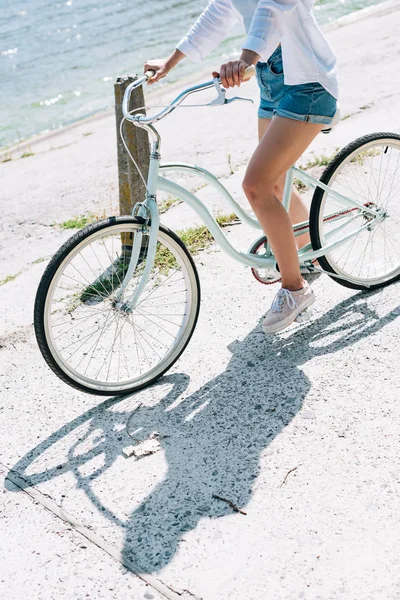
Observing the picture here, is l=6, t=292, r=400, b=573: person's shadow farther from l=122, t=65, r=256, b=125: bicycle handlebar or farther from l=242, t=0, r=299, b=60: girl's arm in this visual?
l=242, t=0, r=299, b=60: girl's arm

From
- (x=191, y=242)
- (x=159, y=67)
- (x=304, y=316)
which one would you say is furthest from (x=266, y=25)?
(x=191, y=242)

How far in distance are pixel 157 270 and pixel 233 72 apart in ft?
6.39

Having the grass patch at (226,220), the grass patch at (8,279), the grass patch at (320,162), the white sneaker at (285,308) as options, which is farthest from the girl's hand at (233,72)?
the grass patch at (320,162)

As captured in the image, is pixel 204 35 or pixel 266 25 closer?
pixel 266 25

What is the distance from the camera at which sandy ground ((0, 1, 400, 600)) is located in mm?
2809

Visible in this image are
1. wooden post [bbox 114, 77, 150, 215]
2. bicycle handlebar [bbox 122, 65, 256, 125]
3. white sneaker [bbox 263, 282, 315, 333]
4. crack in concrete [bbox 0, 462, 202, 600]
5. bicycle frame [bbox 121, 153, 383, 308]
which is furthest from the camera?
wooden post [bbox 114, 77, 150, 215]

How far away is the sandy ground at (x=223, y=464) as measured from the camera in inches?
111

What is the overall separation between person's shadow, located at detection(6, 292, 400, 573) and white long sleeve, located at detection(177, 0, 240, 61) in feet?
4.82

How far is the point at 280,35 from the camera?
3.33 meters

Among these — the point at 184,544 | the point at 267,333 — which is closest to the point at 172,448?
the point at 184,544

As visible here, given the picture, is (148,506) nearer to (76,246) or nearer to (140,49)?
(76,246)

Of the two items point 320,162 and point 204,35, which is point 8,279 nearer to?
point 204,35

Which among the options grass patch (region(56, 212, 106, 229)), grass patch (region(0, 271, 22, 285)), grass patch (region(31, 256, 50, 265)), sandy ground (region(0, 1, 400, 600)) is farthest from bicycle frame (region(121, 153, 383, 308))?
grass patch (region(56, 212, 106, 229))

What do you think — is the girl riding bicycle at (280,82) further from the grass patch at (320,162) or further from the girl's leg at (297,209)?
the grass patch at (320,162)
